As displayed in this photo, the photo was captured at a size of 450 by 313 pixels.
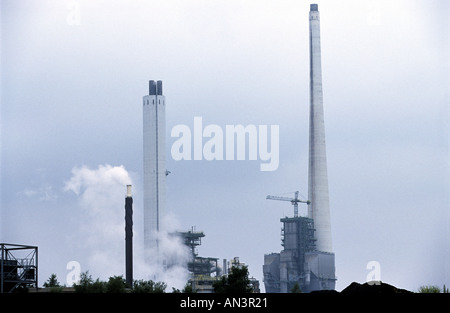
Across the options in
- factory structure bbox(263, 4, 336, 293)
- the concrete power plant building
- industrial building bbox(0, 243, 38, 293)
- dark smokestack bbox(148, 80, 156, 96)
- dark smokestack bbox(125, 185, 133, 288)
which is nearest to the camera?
industrial building bbox(0, 243, 38, 293)

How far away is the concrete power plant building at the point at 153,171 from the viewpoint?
167m

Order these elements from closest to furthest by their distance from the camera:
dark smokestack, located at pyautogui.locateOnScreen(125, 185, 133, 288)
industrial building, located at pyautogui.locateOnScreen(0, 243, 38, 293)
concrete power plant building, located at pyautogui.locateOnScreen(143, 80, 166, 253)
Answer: industrial building, located at pyautogui.locateOnScreen(0, 243, 38, 293)
dark smokestack, located at pyautogui.locateOnScreen(125, 185, 133, 288)
concrete power plant building, located at pyautogui.locateOnScreen(143, 80, 166, 253)

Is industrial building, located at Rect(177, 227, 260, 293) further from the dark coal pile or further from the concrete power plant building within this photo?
the dark coal pile

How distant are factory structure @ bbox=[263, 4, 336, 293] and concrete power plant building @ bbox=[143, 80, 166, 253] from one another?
23008mm

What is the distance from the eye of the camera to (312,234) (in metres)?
164

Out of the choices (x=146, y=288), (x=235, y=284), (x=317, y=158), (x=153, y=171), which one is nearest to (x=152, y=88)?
(x=153, y=171)

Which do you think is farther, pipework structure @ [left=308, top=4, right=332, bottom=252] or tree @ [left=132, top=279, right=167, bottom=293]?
pipework structure @ [left=308, top=4, right=332, bottom=252]

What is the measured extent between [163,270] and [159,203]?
1291 centimetres

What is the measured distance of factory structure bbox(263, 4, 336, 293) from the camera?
16300cm

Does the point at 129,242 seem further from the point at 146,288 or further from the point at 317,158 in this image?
the point at 317,158

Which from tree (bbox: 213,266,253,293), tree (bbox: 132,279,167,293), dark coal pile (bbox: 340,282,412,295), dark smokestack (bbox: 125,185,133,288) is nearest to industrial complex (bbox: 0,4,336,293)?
dark smokestack (bbox: 125,185,133,288)

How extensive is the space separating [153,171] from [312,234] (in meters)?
32.8
